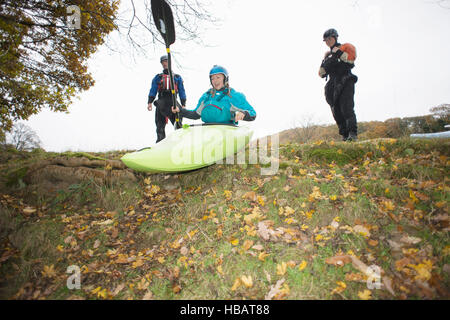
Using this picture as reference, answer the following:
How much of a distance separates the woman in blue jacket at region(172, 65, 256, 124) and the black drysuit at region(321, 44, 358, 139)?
7.20 ft

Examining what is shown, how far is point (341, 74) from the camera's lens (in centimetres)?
448

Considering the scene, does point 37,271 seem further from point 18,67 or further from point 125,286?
point 18,67

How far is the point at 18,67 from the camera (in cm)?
610

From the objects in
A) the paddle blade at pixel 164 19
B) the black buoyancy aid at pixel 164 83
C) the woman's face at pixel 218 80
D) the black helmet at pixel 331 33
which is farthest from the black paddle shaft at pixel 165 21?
the black helmet at pixel 331 33

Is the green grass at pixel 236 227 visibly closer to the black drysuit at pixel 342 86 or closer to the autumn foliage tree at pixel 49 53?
the black drysuit at pixel 342 86

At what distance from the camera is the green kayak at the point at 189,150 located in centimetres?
334

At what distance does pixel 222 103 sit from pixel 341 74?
2.81 meters

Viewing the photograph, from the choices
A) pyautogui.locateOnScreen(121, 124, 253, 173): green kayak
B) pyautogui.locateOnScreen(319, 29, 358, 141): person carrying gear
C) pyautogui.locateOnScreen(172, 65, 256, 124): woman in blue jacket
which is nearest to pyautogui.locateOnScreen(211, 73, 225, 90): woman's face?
pyautogui.locateOnScreen(172, 65, 256, 124): woman in blue jacket

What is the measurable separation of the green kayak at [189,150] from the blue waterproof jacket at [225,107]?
24 centimetres

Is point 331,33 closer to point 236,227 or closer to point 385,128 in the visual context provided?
point 236,227

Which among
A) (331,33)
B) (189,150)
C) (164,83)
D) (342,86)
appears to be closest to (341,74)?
(342,86)

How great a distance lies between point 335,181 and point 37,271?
408cm
